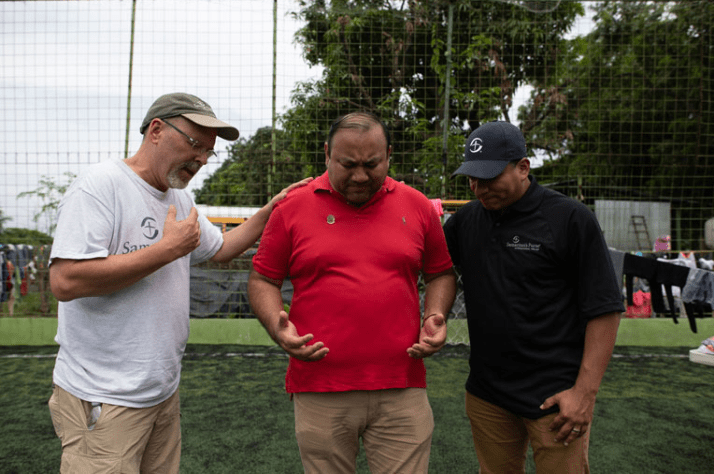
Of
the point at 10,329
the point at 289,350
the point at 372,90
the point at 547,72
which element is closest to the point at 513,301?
the point at 289,350

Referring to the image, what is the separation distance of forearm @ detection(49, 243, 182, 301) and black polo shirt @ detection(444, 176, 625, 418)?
1232mm

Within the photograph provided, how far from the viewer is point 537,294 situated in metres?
1.85

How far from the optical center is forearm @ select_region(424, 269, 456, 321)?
6.36ft

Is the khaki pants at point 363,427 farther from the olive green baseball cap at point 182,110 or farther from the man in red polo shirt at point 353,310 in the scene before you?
the olive green baseball cap at point 182,110

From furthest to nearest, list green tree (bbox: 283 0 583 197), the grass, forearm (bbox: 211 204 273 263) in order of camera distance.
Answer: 1. green tree (bbox: 283 0 583 197)
2. the grass
3. forearm (bbox: 211 204 273 263)

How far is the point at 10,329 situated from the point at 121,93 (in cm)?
359

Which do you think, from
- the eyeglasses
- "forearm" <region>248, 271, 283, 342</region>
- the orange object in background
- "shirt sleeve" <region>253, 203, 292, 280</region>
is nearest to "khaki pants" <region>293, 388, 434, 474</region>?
"forearm" <region>248, 271, 283, 342</region>

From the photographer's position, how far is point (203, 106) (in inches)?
71.9

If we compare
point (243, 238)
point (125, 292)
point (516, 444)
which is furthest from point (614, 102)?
point (125, 292)

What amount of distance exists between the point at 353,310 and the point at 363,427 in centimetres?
44

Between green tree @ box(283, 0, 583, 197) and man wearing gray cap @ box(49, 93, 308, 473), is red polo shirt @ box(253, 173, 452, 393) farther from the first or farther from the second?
green tree @ box(283, 0, 583, 197)

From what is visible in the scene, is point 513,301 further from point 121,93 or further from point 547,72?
point 547,72

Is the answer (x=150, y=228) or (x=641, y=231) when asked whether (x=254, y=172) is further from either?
(x=641, y=231)

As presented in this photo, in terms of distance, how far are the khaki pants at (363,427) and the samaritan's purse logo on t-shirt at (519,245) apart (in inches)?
26.2
